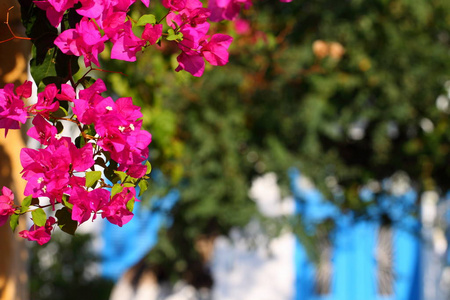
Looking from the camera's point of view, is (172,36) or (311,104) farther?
(311,104)

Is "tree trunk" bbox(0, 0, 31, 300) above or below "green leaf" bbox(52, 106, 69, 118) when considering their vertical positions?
below

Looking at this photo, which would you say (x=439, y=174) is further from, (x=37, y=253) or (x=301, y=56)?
(x=37, y=253)

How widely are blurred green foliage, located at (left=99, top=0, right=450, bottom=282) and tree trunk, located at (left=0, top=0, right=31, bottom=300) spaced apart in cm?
154

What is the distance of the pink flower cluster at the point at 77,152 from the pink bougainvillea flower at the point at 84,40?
50mm

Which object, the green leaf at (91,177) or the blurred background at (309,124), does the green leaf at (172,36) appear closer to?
the green leaf at (91,177)

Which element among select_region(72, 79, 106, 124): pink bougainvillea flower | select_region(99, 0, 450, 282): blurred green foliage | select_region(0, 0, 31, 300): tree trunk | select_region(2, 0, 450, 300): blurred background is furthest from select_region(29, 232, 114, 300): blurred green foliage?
select_region(72, 79, 106, 124): pink bougainvillea flower

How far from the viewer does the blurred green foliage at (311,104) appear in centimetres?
370

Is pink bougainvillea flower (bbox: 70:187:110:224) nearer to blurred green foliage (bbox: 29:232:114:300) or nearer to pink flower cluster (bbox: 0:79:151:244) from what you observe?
pink flower cluster (bbox: 0:79:151:244)

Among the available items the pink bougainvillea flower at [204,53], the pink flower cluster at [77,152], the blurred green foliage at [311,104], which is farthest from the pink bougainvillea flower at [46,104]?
the blurred green foliage at [311,104]

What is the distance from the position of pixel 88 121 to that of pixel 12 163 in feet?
3.05

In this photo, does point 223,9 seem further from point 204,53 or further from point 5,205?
point 5,205

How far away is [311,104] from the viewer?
367 cm

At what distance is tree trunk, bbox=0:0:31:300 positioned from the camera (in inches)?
63.2

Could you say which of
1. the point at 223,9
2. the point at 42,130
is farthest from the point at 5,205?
the point at 223,9
